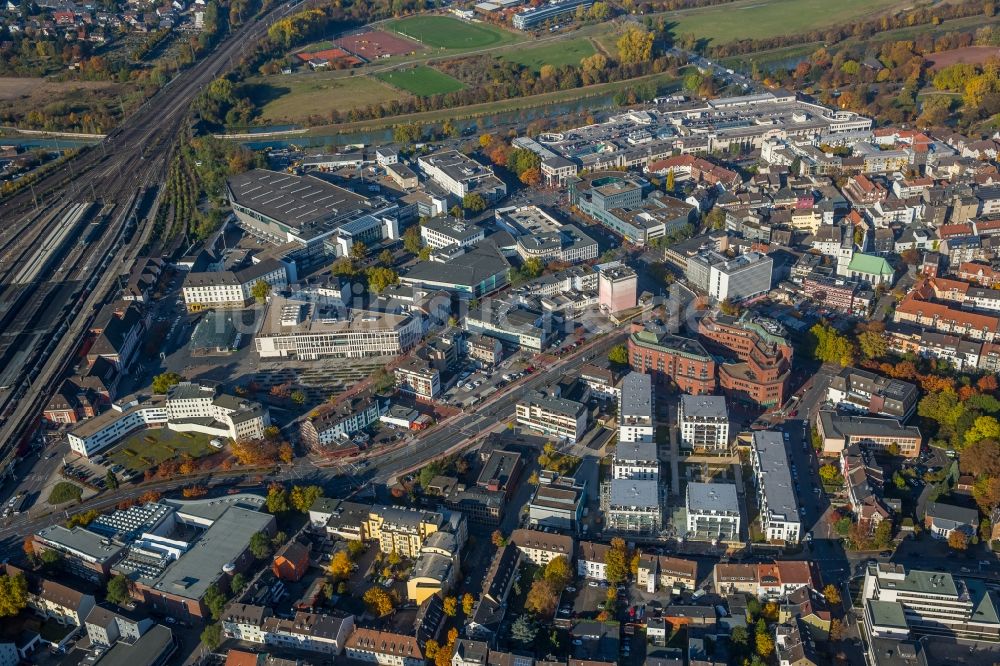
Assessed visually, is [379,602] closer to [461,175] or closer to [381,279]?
[381,279]

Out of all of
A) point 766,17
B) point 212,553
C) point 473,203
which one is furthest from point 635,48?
point 212,553

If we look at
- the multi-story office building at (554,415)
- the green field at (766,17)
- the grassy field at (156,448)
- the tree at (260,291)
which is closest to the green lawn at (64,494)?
the grassy field at (156,448)

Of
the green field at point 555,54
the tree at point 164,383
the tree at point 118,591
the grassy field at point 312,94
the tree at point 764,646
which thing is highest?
the green field at point 555,54

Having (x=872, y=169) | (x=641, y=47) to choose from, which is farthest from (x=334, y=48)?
(x=872, y=169)

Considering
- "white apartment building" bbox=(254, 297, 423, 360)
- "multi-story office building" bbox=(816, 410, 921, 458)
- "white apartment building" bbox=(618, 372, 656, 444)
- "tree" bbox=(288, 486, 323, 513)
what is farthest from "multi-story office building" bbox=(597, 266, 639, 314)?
"tree" bbox=(288, 486, 323, 513)

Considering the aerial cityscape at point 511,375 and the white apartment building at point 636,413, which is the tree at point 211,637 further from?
the white apartment building at point 636,413

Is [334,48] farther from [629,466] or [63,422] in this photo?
[629,466]

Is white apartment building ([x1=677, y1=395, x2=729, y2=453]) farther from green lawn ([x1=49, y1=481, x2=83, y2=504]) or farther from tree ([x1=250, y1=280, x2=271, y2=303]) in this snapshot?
green lawn ([x1=49, y1=481, x2=83, y2=504])
